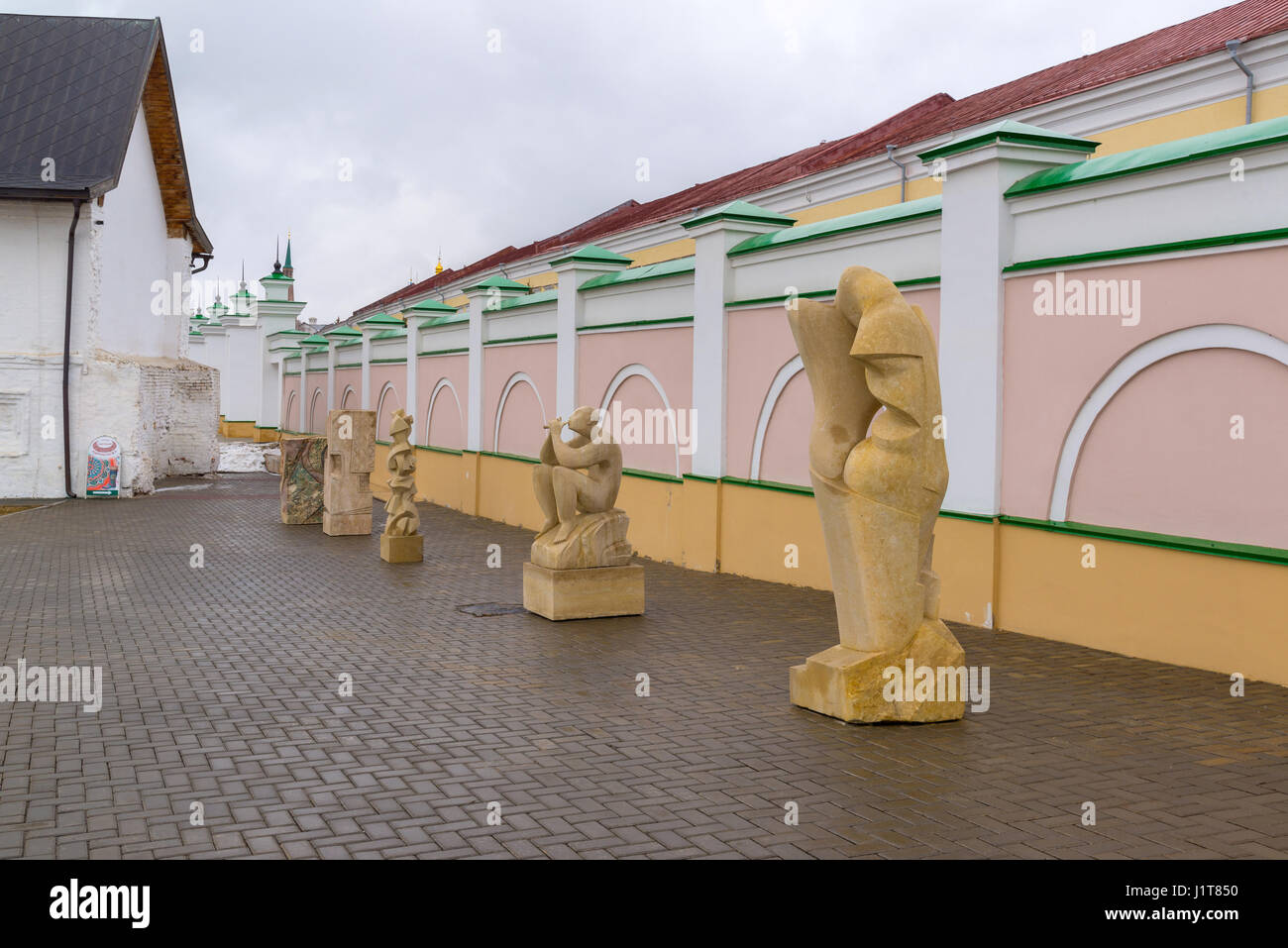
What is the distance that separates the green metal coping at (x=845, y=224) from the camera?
473 inches

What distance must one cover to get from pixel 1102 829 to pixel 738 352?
408 inches

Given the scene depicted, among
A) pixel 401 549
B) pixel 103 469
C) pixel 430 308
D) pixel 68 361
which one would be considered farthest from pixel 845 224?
pixel 68 361

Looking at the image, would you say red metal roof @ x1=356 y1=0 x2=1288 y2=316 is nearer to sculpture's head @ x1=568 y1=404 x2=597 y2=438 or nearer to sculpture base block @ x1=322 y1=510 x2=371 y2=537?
sculpture's head @ x1=568 y1=404 x2=597 y2=438

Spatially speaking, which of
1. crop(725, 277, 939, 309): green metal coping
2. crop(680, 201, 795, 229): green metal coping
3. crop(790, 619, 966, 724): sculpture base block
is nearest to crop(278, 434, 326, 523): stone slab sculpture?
Result: crop(680, 201, 795, 229): green metal coping

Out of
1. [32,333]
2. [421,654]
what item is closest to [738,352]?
[421,654]

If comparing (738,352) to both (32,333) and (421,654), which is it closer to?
(421,654)

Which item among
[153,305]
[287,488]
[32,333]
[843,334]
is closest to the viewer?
[843,334]

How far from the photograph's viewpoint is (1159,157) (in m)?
9.42

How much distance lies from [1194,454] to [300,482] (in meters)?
16.2

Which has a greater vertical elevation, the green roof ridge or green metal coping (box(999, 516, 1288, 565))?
the green roof ridge

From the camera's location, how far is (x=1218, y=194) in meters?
9.05

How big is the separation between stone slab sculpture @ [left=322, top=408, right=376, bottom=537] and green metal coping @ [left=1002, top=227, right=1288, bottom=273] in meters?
11.8

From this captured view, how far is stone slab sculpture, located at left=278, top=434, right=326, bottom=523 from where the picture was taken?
21297 millimetres

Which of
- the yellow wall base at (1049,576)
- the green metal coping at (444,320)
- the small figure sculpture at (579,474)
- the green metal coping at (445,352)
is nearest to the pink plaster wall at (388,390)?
the green metal coping at (445,352)
